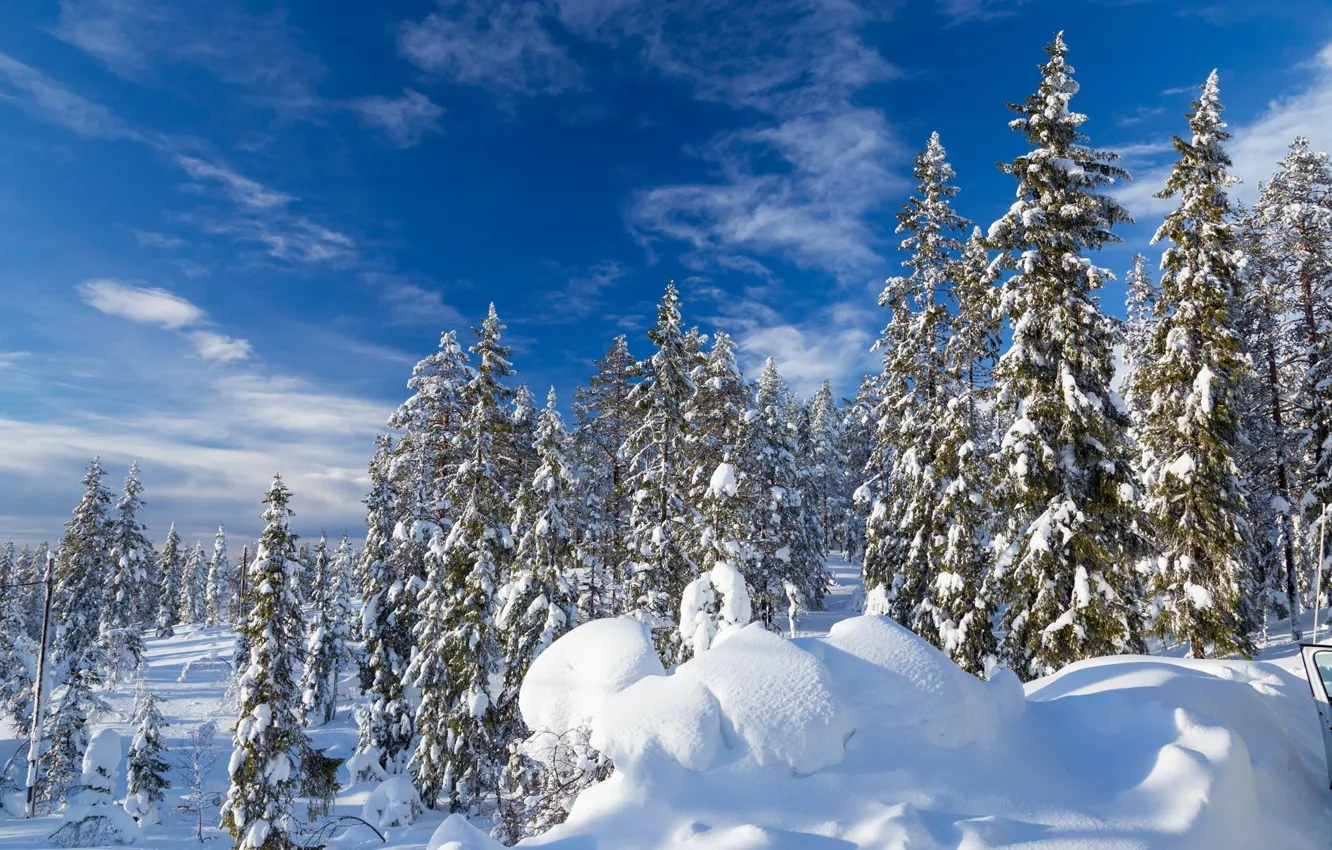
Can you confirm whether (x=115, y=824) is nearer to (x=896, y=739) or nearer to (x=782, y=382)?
(x=896, y=739)

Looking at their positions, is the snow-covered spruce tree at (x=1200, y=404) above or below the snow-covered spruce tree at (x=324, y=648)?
above

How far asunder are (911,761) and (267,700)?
1784cm

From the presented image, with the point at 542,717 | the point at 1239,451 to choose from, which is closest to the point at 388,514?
the point at 542,717

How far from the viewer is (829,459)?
61094mm

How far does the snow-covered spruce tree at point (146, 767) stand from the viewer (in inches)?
1096

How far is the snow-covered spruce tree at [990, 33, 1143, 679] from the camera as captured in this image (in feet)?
49.3

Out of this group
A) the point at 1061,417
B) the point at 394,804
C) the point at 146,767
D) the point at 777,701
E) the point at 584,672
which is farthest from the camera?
the point at 146,767

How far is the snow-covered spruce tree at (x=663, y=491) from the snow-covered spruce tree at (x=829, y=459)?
3079 centimetres

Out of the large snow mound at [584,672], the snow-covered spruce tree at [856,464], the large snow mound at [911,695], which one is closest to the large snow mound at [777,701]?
the large snow mound at [911,695]

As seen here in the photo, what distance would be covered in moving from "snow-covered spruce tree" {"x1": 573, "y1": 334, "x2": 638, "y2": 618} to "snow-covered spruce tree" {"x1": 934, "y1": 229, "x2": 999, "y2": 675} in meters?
10.00

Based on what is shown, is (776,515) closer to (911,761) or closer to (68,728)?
(911,761)

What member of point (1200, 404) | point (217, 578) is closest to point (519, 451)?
point (1200, 404)

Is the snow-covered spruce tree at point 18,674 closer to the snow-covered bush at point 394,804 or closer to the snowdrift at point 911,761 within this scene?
the snow-covered bush at point 394,804

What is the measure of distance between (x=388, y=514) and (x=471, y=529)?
12.1 meters
